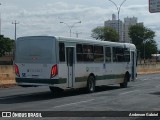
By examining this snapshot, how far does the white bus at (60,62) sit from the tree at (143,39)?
143221 mm

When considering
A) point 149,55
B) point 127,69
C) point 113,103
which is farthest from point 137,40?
point 113,103

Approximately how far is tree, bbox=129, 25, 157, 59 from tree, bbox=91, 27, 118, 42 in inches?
366

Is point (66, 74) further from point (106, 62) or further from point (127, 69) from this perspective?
point (127, 69)

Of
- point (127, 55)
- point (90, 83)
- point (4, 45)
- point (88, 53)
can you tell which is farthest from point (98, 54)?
point (4, 45)

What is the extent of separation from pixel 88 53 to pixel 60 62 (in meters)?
3.12

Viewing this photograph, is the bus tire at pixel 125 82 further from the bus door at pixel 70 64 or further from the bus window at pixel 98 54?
the bus door at pixel 70 64

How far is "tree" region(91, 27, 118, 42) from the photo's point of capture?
521 ft

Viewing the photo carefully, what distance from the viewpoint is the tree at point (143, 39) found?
16700cm

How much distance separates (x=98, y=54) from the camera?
2362 cm

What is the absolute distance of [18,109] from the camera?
1467cm

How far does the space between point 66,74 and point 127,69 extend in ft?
28.2

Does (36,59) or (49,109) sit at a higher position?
(36,59)

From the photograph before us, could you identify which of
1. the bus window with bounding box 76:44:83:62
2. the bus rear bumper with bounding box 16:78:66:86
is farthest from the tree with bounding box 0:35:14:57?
the bus rear bumper with bounding box 16:78:66:86

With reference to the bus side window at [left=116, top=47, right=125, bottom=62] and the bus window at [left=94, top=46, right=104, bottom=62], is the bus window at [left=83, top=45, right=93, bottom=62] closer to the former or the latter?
the bus window at [left=94, top=46, right=104, bottom=62]
